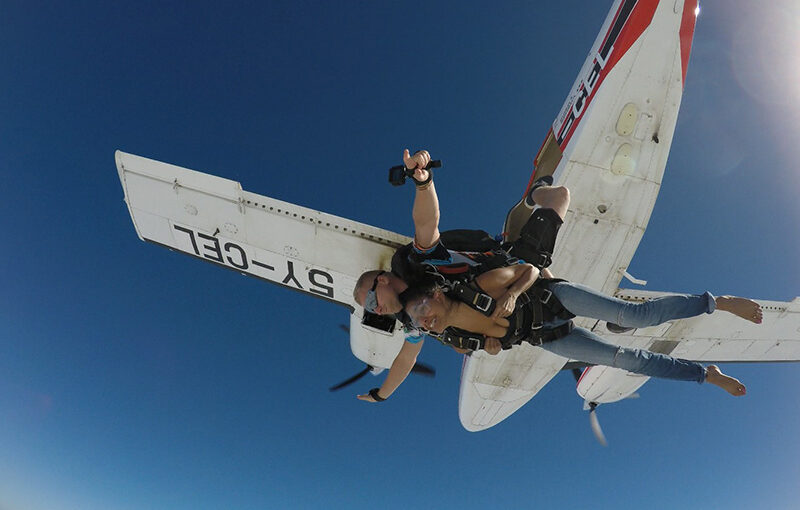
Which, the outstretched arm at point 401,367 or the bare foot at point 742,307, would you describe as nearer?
the bare foot at point 742,307

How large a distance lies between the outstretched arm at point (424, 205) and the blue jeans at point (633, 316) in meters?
1.34

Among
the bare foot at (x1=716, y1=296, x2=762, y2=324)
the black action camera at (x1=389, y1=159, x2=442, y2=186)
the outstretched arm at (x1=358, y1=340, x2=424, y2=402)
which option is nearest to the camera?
the black action camera at (x1=389, y1=159, x2=442, y2=186)

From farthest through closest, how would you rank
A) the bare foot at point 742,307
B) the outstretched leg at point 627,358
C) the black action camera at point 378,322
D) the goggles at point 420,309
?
1. the black action camera at point 378,322
2. the outstretched leg at point 627,358
3. the bare foot at point 742,307
4. the goggles at point 420,309

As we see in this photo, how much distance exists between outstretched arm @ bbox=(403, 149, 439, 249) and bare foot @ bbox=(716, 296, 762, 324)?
2690mm

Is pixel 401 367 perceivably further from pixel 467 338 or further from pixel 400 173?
pixel 400 173

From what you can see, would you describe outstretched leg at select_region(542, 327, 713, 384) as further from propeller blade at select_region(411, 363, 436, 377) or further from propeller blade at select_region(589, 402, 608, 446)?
propeller blade at select_region(589, 402, 608, 446)

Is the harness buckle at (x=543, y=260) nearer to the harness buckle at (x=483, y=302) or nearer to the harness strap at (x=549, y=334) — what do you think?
the harness strap at (x=549, y=334)

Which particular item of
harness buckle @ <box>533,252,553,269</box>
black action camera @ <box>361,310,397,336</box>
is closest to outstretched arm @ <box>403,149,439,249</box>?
black action camera @ <box>361,310,397,336</box>

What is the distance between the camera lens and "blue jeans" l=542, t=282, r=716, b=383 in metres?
3.35

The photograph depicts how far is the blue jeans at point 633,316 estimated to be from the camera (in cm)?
335

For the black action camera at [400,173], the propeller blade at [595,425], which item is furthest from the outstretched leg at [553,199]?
the propeller blade at [595,425]

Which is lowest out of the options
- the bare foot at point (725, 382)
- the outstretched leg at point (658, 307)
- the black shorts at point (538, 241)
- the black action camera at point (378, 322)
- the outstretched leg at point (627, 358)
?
the bare foot at point (725, 382)

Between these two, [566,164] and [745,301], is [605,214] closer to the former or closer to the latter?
[566,164]

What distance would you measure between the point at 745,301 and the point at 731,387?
801 mm
